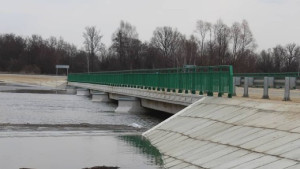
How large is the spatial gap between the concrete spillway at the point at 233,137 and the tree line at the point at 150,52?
70.7 m

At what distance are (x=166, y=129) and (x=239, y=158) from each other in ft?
20.9

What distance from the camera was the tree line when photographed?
96125 millimetres

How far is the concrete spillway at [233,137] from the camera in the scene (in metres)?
9.59

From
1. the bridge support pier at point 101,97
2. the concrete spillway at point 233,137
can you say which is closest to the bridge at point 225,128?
the concrete spillway at point 233,137

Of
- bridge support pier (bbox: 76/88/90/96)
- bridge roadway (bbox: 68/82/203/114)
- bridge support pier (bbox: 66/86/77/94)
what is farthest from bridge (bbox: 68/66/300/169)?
bridge support pier (bbox: 66/86/77/94)

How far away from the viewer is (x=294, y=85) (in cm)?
1662

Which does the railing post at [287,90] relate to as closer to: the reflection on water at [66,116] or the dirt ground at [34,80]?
the reflection on water at [66,116]

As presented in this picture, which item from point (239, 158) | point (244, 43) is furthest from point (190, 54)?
point (239, 158)

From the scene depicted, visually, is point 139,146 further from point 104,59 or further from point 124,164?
point 104,59

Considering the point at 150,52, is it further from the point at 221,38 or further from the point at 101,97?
the point at 101,97

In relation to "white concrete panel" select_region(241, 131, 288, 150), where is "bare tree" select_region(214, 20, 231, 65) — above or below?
above

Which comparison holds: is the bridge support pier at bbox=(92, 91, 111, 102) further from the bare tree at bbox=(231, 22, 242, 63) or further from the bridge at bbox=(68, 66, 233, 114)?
the bare tree at bbox=(231, 22, 242, 63)

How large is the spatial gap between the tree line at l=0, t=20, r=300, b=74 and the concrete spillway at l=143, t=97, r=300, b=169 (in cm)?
7065

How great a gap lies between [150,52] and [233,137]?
11663 centimetres
